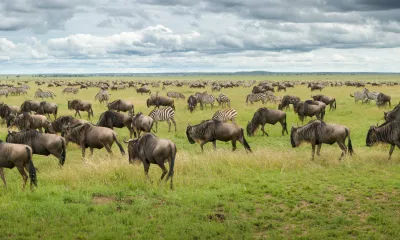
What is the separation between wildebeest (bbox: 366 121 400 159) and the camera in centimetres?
1398

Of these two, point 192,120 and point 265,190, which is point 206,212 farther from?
point 192,120

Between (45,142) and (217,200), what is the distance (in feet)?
22.2

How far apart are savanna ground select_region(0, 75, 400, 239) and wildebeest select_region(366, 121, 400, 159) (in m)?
0.64

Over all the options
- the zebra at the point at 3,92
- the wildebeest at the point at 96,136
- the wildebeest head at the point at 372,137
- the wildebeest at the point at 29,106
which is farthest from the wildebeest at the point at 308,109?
the zebra at the point at 3,92

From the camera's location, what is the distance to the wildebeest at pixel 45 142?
13.3 metres

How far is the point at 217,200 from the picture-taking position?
9.73 m

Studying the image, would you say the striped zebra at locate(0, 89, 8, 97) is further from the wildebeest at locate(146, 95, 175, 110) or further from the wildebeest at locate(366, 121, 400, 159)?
the wildebeest at locate(366, 121, 400, 159)

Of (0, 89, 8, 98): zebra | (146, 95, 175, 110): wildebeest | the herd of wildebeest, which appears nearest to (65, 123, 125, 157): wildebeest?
the herd of wildebeest

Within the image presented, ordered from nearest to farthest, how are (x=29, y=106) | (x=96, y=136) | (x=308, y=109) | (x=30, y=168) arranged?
1. (x=30, y=168)
2. (x=96, y=136)
3. (x=308, y=109)
4. (x=29, y=106)

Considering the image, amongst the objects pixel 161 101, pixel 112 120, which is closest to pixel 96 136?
pixel 112 120

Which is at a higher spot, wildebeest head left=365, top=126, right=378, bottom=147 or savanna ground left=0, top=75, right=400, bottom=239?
wildebeest head left=365, top=126, right=378, bottom=147

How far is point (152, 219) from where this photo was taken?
8.48m

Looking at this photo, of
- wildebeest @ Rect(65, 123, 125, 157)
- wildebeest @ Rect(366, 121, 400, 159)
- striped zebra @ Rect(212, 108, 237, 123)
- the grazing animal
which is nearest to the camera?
wildebeest @ Rect(366, 121, 400, 159)

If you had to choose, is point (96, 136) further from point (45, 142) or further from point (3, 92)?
point (3, 92)
